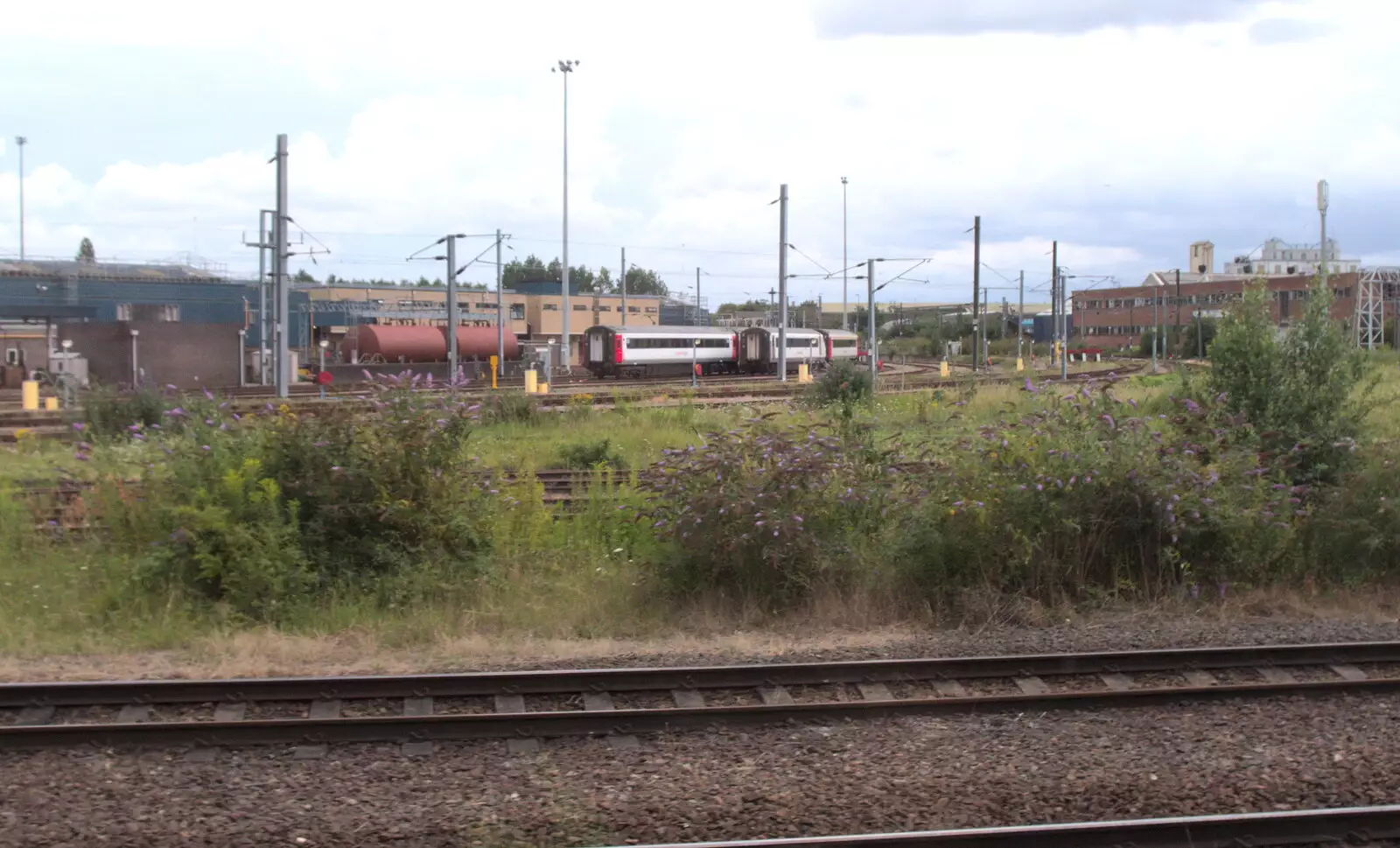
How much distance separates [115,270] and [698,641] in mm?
79819

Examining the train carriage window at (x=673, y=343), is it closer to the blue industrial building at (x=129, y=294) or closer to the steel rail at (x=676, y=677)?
the blue industrial building at (x=129, y=294)

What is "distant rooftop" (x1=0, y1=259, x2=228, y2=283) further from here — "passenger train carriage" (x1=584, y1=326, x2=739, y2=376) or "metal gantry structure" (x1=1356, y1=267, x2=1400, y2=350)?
"metal gantry structure" (x1=1356, y1=267, x2=1400, y2=350)

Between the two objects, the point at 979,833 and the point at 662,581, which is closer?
the point at 979,833

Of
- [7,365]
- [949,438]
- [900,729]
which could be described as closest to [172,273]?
[7,365]

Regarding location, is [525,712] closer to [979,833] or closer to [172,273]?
[979,833]

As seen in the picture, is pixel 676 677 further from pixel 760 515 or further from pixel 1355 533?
pixel 1355 533

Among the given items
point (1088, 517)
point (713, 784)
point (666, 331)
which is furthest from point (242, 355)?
point (713, 784)

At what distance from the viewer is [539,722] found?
7.30 meters

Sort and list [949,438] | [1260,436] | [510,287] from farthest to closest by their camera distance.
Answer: [510,287]
[949,438]
[1260,436]

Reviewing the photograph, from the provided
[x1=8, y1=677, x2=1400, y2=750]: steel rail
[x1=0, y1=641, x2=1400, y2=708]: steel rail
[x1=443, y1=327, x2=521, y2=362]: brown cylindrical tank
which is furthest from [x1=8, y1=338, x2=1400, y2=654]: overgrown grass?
[x1=443, y1=327, x2=521, y2=362]: brown cylindrical tank

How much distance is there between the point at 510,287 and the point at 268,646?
111 metres

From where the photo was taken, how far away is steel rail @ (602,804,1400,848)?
18.2 ft

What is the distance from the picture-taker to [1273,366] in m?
13.1

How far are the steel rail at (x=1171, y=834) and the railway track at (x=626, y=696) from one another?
1999 mm
